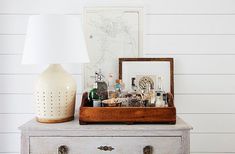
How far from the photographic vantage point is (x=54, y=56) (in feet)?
4.31

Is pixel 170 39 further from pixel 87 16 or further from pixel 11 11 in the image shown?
pixel 11 11

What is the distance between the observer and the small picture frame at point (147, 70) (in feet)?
5.77

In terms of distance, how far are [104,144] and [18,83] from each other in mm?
800

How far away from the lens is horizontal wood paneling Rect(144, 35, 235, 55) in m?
1.79

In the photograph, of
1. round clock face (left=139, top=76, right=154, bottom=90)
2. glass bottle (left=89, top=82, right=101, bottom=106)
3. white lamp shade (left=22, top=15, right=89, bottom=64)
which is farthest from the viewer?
round clock face (left=139, top=76, right=154, bottom=90)

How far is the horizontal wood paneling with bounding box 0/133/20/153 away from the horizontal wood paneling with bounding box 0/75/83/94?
30 cm

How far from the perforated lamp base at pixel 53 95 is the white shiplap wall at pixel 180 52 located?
14.6 inches

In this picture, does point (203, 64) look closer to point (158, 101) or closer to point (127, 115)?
point (158, 101)

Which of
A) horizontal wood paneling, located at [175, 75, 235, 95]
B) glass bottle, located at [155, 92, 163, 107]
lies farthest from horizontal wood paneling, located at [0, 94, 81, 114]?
horizontal wood paneling, located at [175, 75, 235, 95]

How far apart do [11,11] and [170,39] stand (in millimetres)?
1065

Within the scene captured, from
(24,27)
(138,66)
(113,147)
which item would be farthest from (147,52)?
(24,27)

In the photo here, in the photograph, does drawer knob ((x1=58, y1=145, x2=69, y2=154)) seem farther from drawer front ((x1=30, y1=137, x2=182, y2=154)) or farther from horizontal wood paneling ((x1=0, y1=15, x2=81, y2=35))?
horizontal wood paneling ((x1=0, y1=15, x2=81, y2=35))

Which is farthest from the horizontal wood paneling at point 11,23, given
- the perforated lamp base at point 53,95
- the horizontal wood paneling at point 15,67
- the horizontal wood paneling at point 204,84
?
the horizontal wood paneling at point 204,84

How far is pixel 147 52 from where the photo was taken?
179 centimetres
